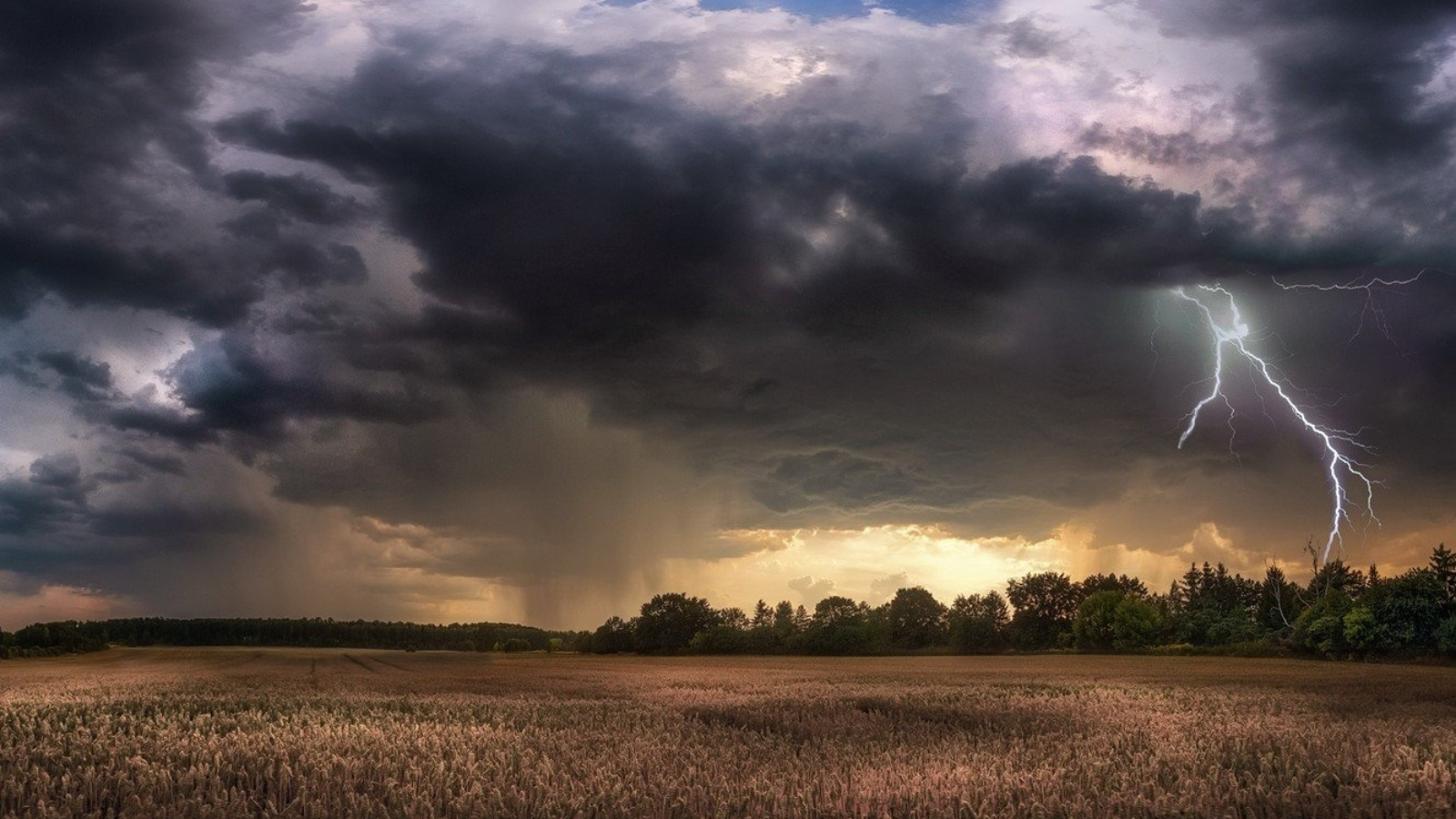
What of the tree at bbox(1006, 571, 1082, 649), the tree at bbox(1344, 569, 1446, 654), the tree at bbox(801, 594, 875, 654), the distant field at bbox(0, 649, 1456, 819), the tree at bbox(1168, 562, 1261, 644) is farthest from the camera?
the tree at bbox(1006, 571, 1082, 649)

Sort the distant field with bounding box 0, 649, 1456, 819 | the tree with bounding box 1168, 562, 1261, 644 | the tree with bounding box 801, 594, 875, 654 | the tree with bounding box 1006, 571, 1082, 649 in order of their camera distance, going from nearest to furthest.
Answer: the distant field with bounding box 0, 649, 1456, 819, the tree with bounding box 1168, 562, 1261, 644, the tree with bounding box 801, 594, 875, 654, the tree with bounding box 1006, 571, 1082, 649

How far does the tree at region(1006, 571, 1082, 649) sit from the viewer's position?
114938 mm

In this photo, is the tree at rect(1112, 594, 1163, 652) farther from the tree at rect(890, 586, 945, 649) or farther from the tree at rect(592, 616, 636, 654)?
the tree at rect(592, 616, 636, 654)

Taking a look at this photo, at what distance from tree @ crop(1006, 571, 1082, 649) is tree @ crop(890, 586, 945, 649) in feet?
33.5

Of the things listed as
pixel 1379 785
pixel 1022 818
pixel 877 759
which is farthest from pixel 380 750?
pixel 1379 785

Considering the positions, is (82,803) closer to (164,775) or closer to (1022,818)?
(164,775)

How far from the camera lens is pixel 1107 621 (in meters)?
102

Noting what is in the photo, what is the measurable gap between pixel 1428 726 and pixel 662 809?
14.7 m

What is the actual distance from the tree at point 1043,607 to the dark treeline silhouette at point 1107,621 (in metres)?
0.16

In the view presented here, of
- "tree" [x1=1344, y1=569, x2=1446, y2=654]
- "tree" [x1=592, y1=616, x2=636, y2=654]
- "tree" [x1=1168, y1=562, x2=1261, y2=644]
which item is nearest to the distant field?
"tree" [x1=1344, y1=569, x2=1446, y2=654]

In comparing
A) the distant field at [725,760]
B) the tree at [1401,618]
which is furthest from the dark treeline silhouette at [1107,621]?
the distant field at [725,760]

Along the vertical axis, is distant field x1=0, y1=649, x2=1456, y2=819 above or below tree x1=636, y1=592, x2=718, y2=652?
above

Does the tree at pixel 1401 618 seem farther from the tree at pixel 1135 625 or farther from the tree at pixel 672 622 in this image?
the tree at pixel 672 622

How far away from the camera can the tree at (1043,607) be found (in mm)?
114938
